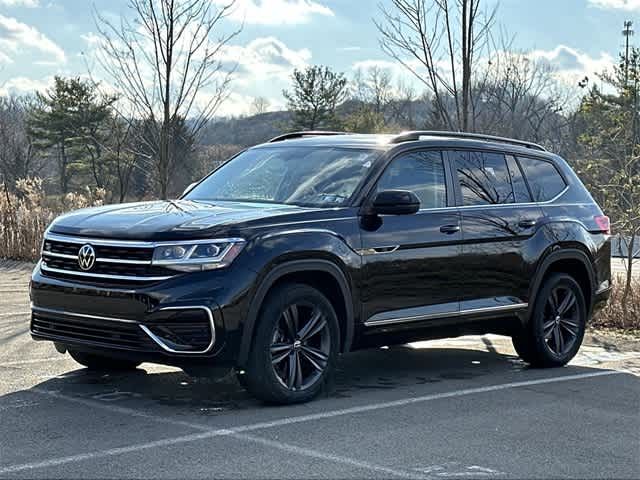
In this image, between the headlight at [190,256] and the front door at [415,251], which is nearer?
the headlight at [190,256]

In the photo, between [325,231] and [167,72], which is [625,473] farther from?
[167,72]

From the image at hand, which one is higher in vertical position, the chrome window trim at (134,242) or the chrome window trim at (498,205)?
the chrome window trim at (498,205)

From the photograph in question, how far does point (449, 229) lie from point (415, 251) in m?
0.46

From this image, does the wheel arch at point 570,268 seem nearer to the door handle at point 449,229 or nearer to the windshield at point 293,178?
the door handle at point 449,229

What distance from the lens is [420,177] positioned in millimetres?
8078

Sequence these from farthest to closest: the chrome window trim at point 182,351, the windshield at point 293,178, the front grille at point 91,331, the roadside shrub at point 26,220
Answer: the roadside shrub at point 26,220 → the windshield at point 293,178 → the front grille at point 91,331 → the chrome window trim at point 182,351

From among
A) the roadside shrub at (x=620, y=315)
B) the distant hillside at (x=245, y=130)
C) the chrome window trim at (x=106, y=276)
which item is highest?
the distant hillside at (x=245, y=130)

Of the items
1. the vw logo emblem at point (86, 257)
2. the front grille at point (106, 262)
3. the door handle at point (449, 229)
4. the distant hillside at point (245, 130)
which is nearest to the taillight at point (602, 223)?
the door handle at point (449, 229)

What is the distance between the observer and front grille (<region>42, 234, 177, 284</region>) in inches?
255

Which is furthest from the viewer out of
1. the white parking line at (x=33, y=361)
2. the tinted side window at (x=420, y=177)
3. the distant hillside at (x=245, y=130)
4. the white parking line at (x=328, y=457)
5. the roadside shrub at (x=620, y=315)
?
the distant hillside at (x=245, y=130)

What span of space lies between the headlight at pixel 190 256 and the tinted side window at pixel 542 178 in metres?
3.74

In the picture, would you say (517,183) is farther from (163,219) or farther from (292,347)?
(163,219)

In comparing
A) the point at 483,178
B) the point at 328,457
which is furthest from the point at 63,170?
the point at 328,457

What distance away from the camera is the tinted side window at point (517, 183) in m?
8.97
